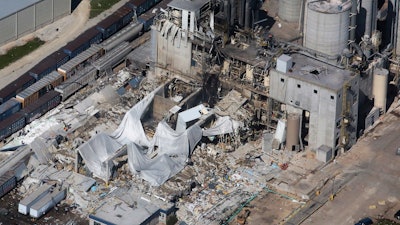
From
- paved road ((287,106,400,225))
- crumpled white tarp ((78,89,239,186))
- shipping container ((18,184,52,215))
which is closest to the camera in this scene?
shipping container ((18,184,52,215))

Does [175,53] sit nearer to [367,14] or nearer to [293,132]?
[293,132]

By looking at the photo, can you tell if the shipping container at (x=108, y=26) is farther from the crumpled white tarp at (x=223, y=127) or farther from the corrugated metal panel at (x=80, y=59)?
the crumpled white tarp at (x=223, y=127)

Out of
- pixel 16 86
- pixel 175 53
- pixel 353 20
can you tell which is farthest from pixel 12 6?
pixel 353 20

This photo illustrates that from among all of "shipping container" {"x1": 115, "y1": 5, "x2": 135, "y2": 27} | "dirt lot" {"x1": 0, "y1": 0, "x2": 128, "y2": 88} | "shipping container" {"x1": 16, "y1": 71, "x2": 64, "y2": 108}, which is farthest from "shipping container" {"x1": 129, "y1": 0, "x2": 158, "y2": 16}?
"shipping container" {"x1": 16, "y1": 71, "x2": 64, "y2": 108}

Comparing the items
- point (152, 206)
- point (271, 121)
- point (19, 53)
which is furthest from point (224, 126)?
point (19, 53)

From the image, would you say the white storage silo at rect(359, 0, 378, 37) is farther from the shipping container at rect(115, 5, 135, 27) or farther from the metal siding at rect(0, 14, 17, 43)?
the metal siding at rect(0, 14, 17, 43)

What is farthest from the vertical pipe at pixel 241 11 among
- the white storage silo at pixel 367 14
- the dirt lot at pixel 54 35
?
the dirt lot at pixel 54 35

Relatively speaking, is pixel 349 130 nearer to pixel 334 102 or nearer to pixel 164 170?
pixel 334 102
